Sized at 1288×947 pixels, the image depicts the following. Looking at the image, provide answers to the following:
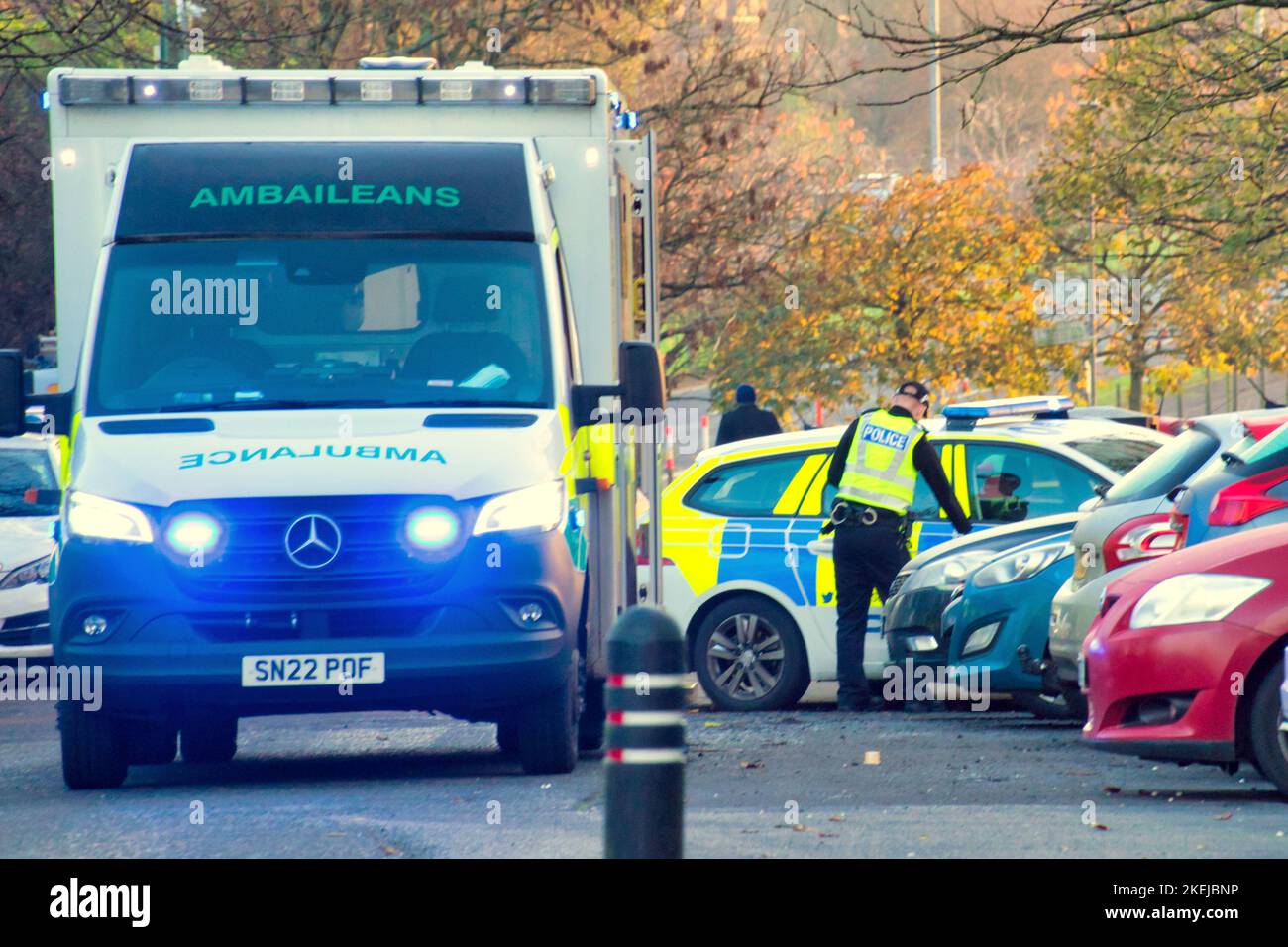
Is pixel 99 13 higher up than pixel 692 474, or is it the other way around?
pixel 99 13

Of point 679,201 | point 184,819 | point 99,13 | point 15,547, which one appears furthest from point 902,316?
point 184,819

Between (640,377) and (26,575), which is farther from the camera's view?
(26,575)

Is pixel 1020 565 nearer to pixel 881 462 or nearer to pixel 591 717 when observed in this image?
pixel 881 462

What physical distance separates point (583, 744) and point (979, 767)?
74.7 inches

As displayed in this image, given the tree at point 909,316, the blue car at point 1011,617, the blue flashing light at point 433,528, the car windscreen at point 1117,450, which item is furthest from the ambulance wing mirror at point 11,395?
the tree at point 909,316

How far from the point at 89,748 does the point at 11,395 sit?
4.77ft

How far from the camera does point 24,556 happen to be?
16.8 metres

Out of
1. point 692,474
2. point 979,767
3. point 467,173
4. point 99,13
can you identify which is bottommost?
point 979,767

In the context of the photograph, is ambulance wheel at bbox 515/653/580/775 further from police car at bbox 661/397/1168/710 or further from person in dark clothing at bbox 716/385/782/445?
person in dark clothing at bbox 716/385/782/445

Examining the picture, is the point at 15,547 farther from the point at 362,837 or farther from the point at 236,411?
the point at 362,837

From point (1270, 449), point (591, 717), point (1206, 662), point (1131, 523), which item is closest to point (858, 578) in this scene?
point (1131, 523)

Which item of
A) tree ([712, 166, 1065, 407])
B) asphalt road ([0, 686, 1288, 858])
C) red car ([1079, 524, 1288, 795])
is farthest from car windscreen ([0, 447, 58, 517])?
tree ([712, 166, 1065, 407])

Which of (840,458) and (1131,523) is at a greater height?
(840,458)

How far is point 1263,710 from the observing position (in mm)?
8672
